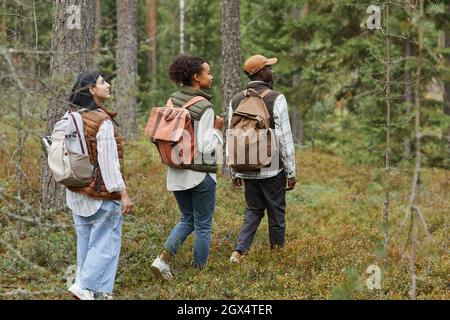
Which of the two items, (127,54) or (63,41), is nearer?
(63,41)

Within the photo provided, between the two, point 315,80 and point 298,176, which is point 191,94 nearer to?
point 298,176

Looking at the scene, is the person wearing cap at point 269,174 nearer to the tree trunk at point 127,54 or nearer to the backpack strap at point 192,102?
the backpack strap at point 192,102

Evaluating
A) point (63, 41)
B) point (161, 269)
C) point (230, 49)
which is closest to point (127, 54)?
point (230, 49)

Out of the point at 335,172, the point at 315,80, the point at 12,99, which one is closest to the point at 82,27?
the point at 12,99

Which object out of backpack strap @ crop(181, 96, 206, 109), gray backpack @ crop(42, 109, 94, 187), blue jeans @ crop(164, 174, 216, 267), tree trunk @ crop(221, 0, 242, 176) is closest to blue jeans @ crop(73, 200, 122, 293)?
gray backpack @ crop(42, 109, 94, 187)

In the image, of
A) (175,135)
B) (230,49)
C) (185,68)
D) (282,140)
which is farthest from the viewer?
(230,49)

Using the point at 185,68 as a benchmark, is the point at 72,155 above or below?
below

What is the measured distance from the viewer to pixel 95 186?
18.9 feet

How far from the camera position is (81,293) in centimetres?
593

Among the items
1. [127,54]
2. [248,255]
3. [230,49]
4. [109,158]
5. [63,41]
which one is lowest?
[248,255]

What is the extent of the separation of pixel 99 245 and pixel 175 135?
1.48 m

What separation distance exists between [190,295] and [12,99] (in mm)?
2853

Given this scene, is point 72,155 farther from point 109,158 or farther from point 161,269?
point 161,269

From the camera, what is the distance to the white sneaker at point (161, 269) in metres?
6.95
